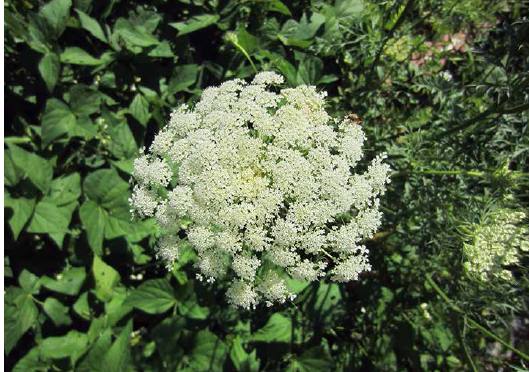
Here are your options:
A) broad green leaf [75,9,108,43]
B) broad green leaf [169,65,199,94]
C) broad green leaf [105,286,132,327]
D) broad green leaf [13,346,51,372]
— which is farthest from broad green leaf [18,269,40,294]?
broad green leaf [75,9,108,43]

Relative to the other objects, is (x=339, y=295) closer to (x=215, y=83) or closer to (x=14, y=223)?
(x=215, y=83)

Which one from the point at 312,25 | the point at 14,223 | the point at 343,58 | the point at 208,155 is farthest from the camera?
the point at 343,58

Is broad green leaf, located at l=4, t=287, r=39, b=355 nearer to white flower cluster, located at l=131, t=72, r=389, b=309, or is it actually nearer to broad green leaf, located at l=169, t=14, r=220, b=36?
white flower cluster, located at l=131, t=72, r=389, b=309

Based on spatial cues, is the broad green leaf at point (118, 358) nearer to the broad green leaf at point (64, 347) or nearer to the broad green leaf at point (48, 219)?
the broad green leaf at point (64, 347)

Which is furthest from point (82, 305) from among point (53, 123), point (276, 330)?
point (276, 330)

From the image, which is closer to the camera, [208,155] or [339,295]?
[208,155]

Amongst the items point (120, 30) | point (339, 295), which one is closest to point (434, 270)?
point (339, 295)

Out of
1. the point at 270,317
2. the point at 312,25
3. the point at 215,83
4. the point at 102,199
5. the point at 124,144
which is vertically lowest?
the point at 270,317

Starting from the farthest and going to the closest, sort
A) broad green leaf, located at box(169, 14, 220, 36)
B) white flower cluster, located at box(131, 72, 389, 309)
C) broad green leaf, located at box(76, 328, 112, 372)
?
1. broad green leaf, located at box(169, 14, 220, 36)
2. broad green leaf, located at box(76, 328, 112, 372)
3. white flower cluster, located at box(131, 72, 389, 309)
